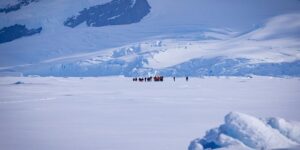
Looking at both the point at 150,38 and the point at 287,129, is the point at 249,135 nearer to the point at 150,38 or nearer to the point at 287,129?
the point at 287,129

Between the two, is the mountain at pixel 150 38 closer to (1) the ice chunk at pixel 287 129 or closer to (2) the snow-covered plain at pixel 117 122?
(2) the snow-covered plain at pixel 117 122

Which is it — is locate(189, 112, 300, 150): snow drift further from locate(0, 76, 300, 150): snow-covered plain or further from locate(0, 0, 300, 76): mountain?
locate(0, 0, 300, 76): mountain

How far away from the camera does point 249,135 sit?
7.37 m

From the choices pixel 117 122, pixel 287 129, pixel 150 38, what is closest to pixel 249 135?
pixel 287 129

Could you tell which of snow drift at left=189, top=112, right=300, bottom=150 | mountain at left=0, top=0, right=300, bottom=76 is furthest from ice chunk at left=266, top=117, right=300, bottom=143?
mountain at left=0, top=0, right=300, bottom=76

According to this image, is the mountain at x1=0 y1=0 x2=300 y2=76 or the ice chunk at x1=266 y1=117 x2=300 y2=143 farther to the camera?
the mountain at x1=0 y1=0 x2=300 y2=76

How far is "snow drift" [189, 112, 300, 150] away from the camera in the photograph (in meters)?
7.33

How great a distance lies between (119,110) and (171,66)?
38.2m

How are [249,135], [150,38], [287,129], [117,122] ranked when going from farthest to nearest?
[150,38]
[117,122]
[287,129]
[249,135]

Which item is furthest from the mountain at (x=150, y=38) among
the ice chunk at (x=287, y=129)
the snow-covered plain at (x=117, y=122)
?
the ice chunk at (x=287, y=129)

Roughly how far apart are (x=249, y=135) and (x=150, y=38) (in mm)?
71936

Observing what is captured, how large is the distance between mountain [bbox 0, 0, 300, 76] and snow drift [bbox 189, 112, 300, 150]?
3682cm

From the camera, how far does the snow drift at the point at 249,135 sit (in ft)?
24.1

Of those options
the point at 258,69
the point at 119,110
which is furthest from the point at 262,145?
the point at 258,69
